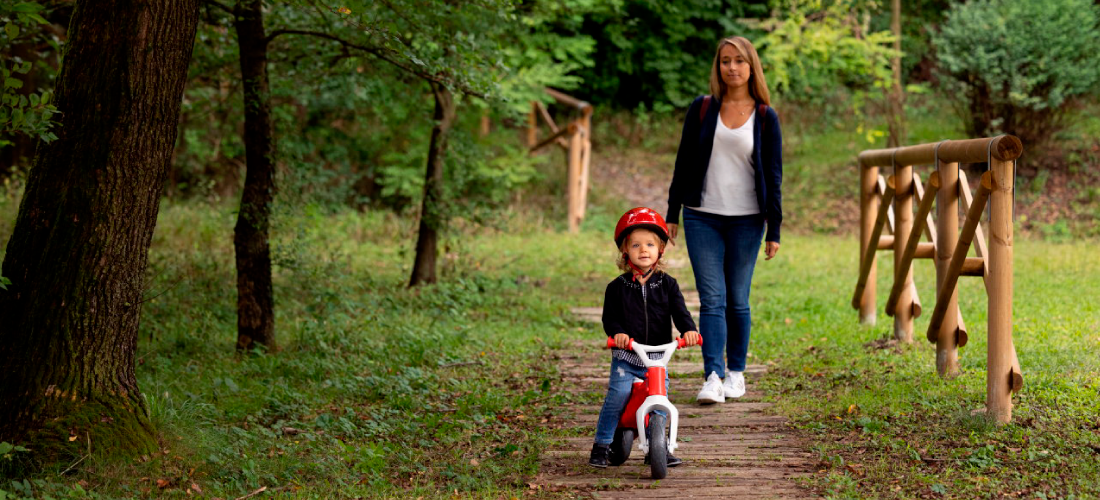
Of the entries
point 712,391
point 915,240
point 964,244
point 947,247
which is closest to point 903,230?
point 915,240

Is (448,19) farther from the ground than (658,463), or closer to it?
farther from the ground

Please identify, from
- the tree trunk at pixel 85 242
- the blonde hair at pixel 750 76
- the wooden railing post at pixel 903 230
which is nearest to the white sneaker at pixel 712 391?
the blonde hair at pixel 750 76

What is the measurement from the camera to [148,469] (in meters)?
4.32

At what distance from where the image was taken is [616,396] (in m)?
4.64

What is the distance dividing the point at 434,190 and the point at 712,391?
4.90 metres

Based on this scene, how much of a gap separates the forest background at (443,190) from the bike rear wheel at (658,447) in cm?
57

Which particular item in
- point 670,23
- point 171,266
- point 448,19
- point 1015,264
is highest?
point 670,23

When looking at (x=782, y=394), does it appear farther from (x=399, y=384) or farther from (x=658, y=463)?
(x=399, y=384)

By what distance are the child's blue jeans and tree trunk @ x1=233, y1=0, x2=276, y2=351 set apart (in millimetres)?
3518

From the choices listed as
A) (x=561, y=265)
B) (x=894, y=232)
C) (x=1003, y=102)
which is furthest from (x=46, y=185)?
(x=1003, y=102)

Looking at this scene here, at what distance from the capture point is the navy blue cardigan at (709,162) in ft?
18.5

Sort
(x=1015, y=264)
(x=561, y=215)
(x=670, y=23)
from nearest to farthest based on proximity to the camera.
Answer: (x=1015, y=264)
(x=561, y=215)
(x=670, y=23)

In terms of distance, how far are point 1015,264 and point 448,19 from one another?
6.80m

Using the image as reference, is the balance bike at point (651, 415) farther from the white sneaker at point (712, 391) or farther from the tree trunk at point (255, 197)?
the tree trunk at point (255, 197)
